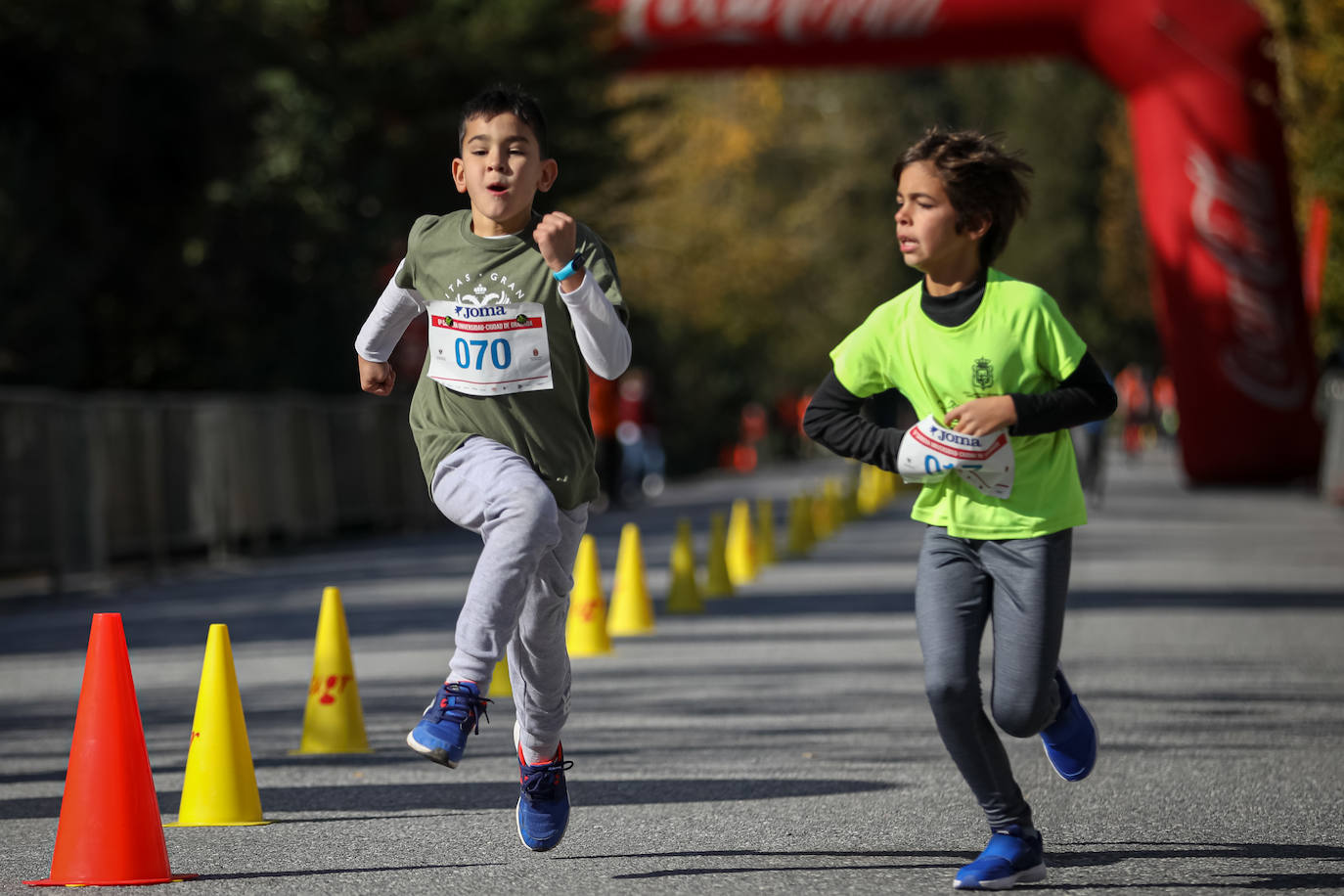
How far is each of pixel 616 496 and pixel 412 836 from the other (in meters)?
A: 22.8

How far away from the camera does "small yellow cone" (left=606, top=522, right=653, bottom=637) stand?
1343cm

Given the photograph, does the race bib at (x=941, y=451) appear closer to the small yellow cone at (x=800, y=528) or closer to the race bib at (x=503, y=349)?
the race bib at (x=503, y=349)

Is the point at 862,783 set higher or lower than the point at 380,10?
lower

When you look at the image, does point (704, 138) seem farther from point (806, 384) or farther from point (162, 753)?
point (162, 753)

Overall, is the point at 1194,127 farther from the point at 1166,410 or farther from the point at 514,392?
the point at 1166,410

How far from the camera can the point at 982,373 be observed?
18.2 ft

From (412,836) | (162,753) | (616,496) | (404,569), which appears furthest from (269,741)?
(616,496)

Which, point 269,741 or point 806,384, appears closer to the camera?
point 269,741

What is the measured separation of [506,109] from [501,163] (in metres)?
0.14

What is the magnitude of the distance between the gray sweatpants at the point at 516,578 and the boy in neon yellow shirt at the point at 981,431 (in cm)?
72

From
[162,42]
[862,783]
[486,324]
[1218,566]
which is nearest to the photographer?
[486,324]

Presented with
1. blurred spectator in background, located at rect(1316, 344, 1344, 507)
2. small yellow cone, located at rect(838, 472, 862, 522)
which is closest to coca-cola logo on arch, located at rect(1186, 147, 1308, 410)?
blurred spectator in background, located at rect(1316, 344, 1344, 507)

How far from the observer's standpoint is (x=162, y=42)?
22.9 meters

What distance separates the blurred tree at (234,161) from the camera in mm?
20703
